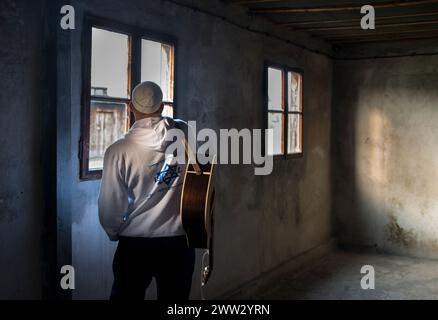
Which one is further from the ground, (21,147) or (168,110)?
(168,110)

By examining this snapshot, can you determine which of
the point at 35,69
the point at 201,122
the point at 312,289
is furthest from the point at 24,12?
the point at 312,289

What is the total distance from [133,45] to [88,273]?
145cm

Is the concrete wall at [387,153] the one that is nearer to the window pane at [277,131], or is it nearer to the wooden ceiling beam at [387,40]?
the wooden ceiling beam at [387,40]

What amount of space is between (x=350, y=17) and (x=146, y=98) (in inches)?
127

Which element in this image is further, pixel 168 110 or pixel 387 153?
pixel 387 153

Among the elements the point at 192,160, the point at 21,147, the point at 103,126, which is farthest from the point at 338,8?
the point at 21,147

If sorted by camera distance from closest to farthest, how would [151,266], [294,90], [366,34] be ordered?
[151,266] < [294,90] < [366,34]

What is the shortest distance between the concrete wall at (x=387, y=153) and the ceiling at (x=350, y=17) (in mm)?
568

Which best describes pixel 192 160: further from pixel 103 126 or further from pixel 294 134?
pixel 294 134

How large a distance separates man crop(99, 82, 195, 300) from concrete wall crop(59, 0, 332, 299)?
1.67 feet

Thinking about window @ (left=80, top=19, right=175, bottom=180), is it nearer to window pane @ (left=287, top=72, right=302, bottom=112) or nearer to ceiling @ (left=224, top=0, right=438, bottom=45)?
ceiling @ (left=224, top=0, right=438, bottom=45)

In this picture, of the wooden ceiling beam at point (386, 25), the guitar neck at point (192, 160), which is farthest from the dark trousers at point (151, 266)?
the wooden ceiling beam at point (386, 25)

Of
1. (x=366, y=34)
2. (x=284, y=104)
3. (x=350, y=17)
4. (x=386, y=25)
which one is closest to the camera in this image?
(x=350, y=17)

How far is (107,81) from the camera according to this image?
3.37 m
